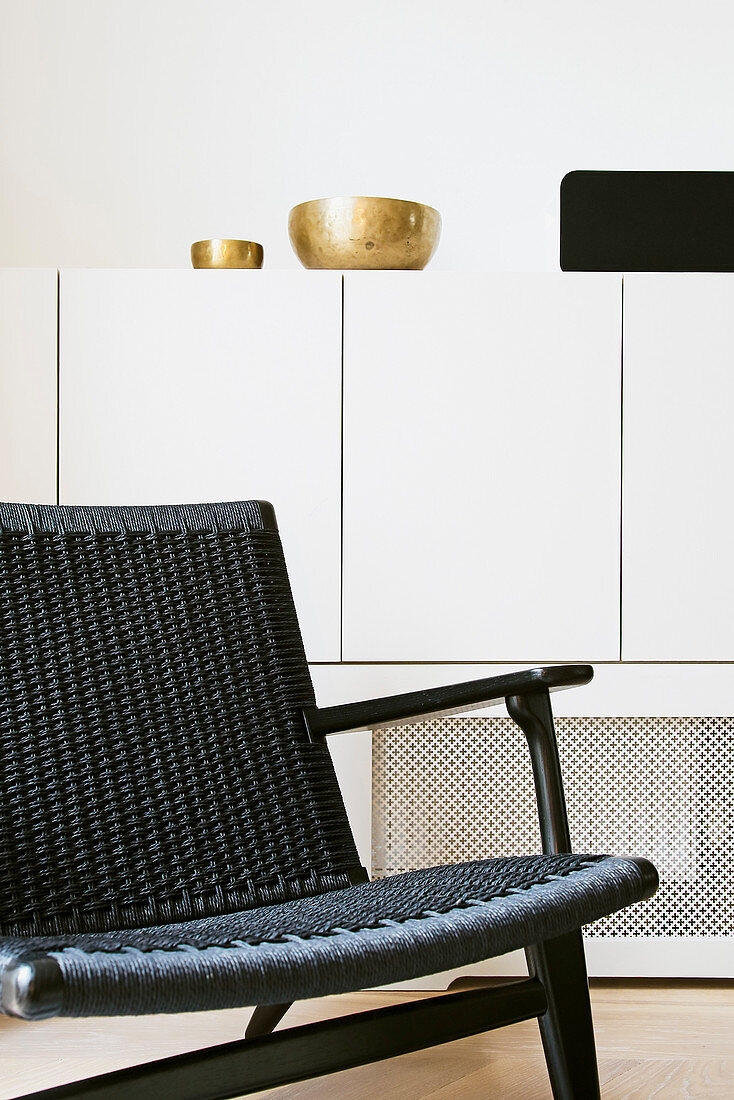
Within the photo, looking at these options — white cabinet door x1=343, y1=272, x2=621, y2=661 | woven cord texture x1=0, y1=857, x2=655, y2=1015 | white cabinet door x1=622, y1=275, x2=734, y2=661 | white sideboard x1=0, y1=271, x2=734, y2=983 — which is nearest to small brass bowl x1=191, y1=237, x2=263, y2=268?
white sideboard x1=0, y1=271, x2=734, y2=983

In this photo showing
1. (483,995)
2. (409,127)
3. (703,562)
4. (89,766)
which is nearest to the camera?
(483,995)

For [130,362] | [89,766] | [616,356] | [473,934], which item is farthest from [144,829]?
[616,356]

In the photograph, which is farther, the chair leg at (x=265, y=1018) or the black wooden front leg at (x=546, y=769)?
the chair leg at (x=265, y=1018)

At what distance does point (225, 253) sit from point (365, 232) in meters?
0.25

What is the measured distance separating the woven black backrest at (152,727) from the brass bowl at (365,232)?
63 centimetres

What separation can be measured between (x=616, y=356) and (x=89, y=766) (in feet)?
3.62

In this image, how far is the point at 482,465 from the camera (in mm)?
1780

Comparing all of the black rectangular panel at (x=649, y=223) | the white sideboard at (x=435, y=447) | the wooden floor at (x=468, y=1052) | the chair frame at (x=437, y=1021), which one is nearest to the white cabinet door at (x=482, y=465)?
the white sideboard at (x=435, y=447)

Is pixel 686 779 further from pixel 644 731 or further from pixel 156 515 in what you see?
pixel 156 515

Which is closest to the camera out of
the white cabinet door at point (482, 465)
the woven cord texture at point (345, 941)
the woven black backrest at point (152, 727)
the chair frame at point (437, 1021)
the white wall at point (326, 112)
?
the woven cord texture at point (345, 941)

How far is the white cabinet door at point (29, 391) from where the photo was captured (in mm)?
1783

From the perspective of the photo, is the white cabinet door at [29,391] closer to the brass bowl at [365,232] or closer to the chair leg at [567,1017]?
the brass bowl at [365,232]

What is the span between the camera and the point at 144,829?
128 centimetres

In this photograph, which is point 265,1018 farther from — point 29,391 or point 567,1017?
point 29,391
